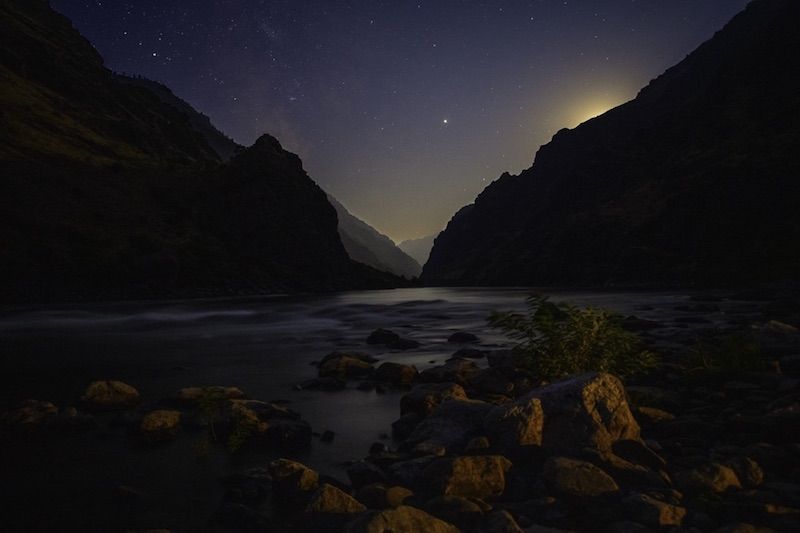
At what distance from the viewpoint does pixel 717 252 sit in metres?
82.6

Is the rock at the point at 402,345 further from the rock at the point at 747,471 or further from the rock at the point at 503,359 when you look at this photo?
the rock at the point at 747,471

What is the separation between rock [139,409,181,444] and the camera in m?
9.33

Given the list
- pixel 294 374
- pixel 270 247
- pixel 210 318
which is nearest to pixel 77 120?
pixel 270 247

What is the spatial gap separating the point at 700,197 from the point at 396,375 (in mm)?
101889

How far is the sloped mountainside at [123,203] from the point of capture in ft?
189

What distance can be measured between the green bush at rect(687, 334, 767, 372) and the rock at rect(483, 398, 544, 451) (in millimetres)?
6823

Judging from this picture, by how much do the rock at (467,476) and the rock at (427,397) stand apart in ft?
11.5

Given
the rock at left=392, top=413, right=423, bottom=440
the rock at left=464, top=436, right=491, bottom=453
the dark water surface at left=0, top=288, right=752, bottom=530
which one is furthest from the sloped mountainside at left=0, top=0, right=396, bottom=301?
the rock at left=464, top=436, right=491, bottom=453

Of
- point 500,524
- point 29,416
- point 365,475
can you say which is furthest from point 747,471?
point 29,416

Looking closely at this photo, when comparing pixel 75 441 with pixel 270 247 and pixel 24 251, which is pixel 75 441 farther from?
pixel 270 247

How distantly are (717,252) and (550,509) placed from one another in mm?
93687

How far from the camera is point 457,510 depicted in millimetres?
5660

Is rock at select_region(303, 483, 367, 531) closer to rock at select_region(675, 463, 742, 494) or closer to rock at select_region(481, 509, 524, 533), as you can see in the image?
rock at select_region(481, 509, 524, 533)

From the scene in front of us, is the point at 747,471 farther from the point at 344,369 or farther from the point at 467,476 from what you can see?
the point at 344,369
